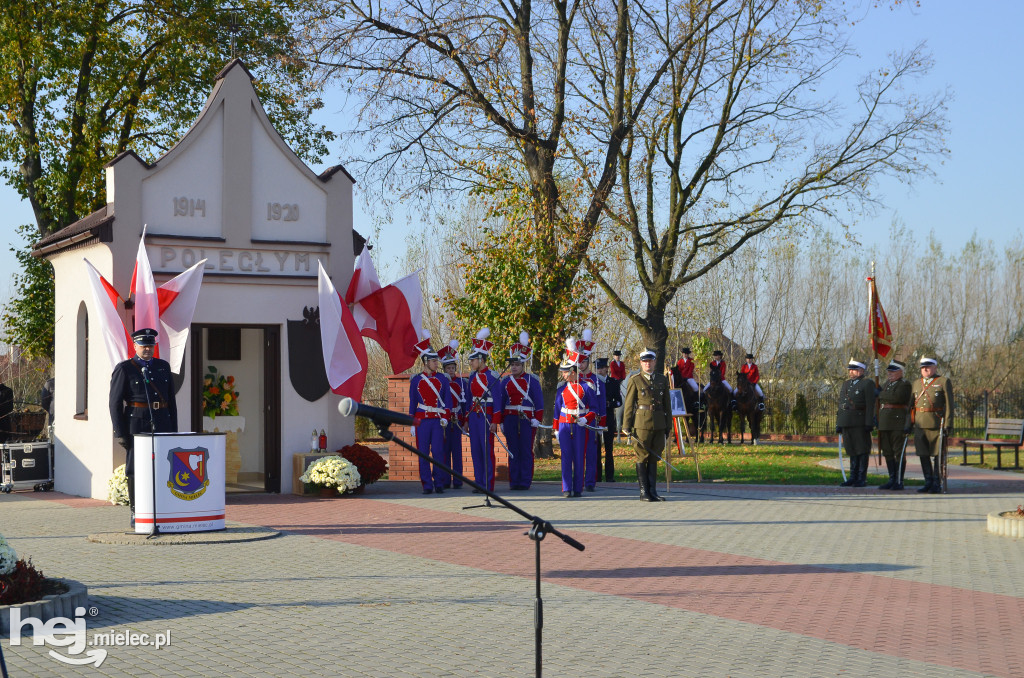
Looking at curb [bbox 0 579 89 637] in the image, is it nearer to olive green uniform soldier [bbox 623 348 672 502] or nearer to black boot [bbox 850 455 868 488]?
olive green uniform soldier [bbox 623 348 672 502]

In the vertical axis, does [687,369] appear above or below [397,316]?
below

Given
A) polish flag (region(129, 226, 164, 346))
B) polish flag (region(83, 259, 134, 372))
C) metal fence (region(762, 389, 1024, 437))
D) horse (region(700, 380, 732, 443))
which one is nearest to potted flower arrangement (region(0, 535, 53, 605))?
polish flag (region(129, 226, 164, 346))

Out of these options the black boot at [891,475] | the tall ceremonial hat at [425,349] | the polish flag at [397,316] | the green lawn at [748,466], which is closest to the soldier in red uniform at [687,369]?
the green lawn at [748,466]

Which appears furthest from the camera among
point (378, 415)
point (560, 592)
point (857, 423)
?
point (857, 423)

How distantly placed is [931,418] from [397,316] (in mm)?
8491

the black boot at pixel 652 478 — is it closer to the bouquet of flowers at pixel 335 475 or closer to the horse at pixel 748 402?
the bouquet of flowers at pixel 335 475

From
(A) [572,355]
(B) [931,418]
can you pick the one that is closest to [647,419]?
(A) [572,355]

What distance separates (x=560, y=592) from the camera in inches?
355

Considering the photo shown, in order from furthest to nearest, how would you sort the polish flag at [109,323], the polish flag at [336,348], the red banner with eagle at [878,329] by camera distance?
the red banner with eagle at [878,329], the polish flag at [336,348], the polish flag at [109,323]

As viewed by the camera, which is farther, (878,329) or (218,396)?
(878,329)

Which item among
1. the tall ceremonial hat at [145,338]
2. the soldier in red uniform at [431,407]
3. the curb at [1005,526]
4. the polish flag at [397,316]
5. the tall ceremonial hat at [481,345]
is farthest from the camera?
the tall ceremonial hat at [481,345]

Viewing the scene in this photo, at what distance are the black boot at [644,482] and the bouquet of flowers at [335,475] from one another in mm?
4180

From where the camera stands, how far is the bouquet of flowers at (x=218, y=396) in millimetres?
18314

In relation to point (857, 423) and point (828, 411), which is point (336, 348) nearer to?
point (857, 423)
